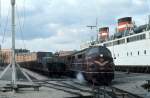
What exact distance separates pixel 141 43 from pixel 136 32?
488cm

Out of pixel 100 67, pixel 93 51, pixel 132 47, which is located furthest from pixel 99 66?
pixel 132 47

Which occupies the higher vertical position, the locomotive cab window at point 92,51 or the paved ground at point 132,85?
the locomotive cab window at point 92,51

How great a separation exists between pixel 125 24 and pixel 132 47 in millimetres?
14829

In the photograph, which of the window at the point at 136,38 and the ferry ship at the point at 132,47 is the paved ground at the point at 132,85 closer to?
the ferry ship at the point at 132,47

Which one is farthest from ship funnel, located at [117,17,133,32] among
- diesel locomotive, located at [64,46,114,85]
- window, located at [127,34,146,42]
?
diesel locomotive, located at [64,46,114,85]

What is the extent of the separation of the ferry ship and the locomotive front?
11.3m

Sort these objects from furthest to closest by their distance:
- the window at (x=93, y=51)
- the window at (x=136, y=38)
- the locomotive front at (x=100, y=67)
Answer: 1. the window at (x=136, y=38)
2. the window at (x=93, y=51)
3. the locomotive front at (x=100, y=67)

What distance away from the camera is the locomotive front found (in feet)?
94.8

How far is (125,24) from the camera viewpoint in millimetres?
65875

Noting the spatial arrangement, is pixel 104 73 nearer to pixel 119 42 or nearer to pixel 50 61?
pixel 50 61

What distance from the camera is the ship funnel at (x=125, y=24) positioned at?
6420cm

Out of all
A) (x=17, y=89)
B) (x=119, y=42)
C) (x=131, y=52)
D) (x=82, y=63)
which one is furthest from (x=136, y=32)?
(x=17, y=89)

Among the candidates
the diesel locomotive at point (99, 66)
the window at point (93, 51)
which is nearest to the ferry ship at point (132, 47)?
the window at point (93, 51)

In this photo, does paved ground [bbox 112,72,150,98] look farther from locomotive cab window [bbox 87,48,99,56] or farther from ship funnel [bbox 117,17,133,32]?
ship funnel [bbox 117,17,133,32]
